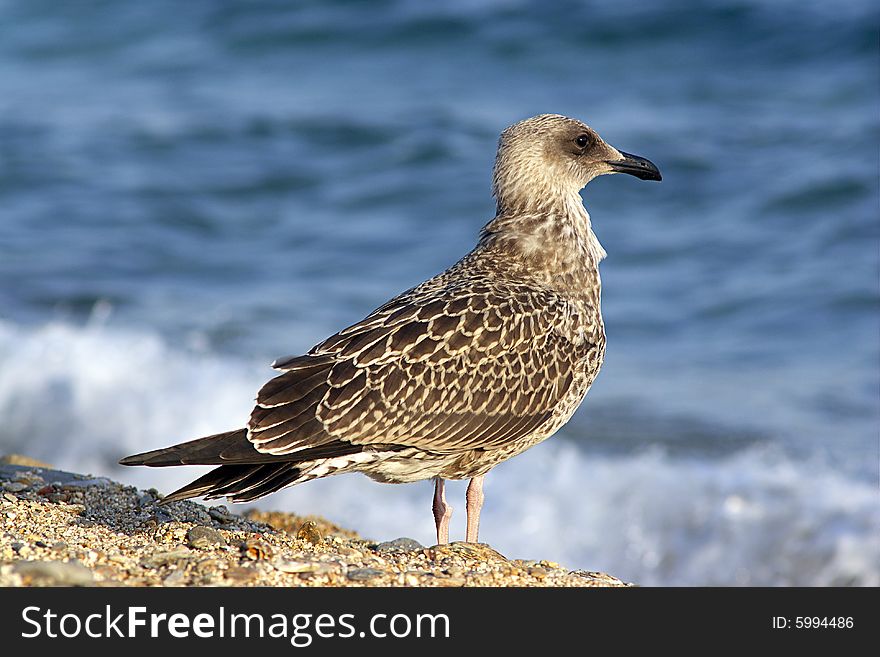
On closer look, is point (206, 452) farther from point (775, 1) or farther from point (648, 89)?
point (775, 1)

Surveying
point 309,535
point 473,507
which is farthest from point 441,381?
point 309,535

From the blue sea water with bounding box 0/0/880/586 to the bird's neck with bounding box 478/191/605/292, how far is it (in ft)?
10.6

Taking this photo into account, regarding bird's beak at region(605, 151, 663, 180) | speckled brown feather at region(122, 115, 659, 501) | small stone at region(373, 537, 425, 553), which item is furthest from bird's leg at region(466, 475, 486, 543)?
bird's beak at region(605, 151, 663, 180)

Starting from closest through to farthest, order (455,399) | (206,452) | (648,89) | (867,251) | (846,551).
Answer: (206,452) < (455,399) < (846,551) < (867,251) < (648,89)

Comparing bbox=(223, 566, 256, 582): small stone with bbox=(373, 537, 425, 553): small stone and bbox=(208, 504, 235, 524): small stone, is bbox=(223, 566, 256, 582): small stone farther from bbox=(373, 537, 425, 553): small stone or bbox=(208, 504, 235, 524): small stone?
bbox=(208, 504, 235, 524): small stone

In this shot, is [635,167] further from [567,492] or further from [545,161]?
[567,492]

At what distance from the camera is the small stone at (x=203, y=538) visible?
231 inches

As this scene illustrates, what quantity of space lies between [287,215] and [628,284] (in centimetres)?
503

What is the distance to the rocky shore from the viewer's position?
521 cm

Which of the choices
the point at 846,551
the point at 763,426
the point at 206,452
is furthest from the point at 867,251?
the point at 206,452

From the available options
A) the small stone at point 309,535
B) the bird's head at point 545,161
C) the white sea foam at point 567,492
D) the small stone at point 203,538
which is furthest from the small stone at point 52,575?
the white sea foam at point 567,492

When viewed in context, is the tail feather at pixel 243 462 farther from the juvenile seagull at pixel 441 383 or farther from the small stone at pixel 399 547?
the small stone at pixel 399 547

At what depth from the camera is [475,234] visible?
52.7 feet

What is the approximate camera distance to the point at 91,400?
40.5 ft
